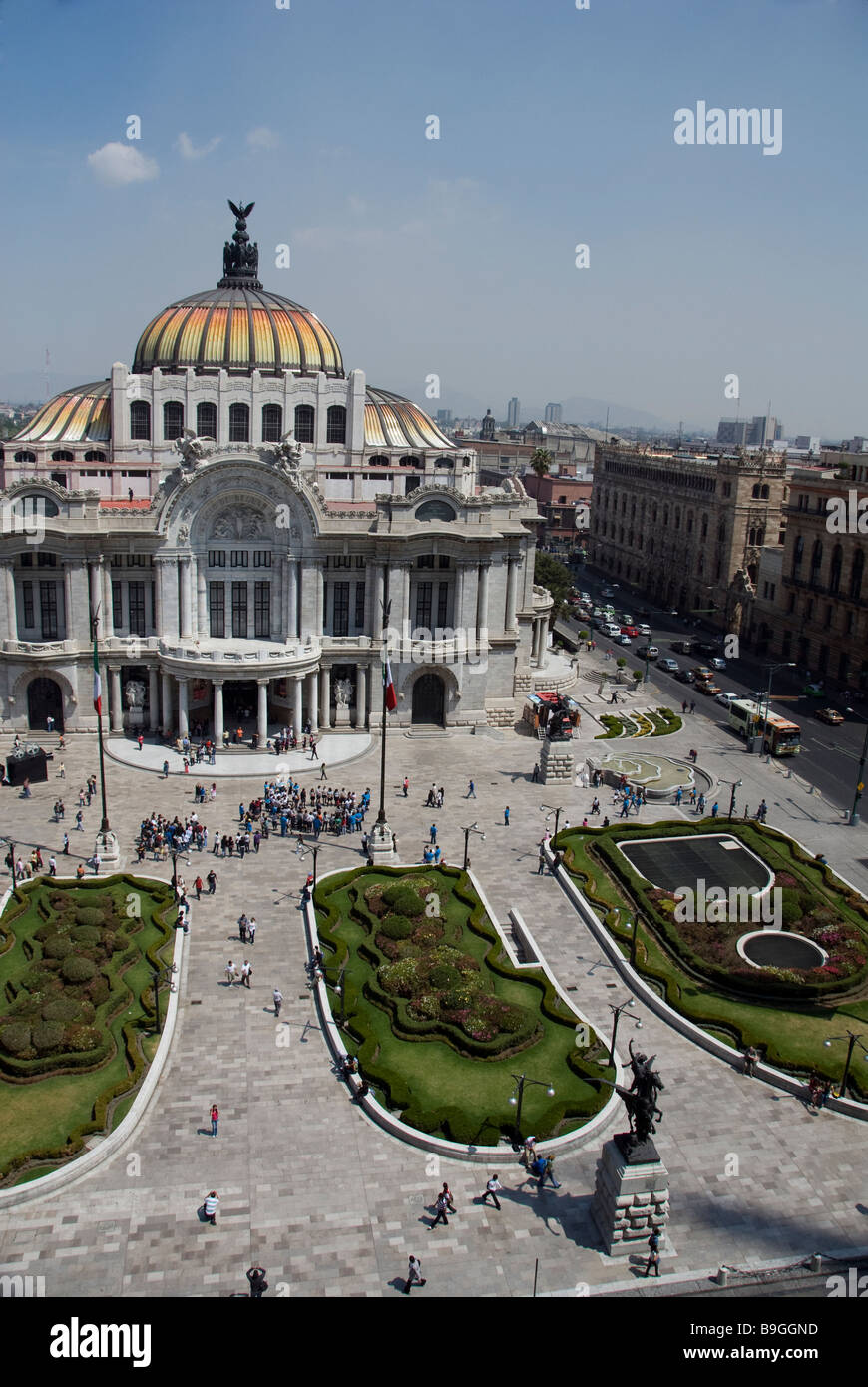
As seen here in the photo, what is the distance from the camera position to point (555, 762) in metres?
69.4

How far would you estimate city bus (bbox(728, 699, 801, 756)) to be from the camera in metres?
77.2

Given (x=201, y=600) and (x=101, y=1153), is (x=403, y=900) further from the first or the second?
(x=201, y=600)

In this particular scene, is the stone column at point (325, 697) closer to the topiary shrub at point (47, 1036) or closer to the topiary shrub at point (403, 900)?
the topiary shrub at point (403, 900)

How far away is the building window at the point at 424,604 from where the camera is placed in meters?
79.3

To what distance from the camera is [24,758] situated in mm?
64938

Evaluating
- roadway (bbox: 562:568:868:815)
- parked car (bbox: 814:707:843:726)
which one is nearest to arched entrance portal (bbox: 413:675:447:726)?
roadway (bbox: 562:568:868:815)

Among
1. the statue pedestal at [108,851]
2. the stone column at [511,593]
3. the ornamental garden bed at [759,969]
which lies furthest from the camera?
the stone column at [511,593]

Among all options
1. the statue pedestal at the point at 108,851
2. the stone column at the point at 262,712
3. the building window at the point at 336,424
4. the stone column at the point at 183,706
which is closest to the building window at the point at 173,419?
the building window at the point at 336,424

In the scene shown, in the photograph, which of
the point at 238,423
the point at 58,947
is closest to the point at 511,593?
the point at 238,423

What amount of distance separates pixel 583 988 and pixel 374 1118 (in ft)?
39.7

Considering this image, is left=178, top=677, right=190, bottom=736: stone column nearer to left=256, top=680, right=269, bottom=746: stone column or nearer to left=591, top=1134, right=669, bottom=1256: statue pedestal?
left=256, top=680, right=269, bottom=746: stone column

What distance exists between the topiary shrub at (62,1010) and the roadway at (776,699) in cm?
4802

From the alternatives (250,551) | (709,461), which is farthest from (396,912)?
(709,461)

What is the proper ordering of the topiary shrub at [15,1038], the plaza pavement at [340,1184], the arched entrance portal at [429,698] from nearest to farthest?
the plaza pavement at [340,1184]
the topiary shrub at [15,1038]
the arched entrance portal at [429,698]
